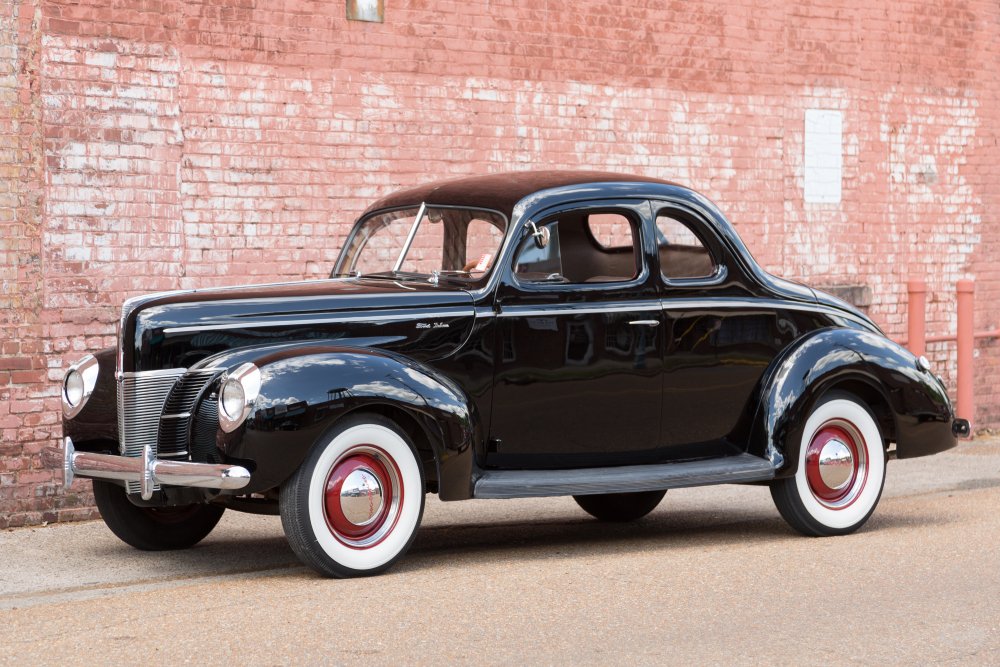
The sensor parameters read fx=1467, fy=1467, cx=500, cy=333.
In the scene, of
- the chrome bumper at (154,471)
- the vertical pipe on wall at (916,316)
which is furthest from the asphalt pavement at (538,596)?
the vertical pipe on wall at (916,316)

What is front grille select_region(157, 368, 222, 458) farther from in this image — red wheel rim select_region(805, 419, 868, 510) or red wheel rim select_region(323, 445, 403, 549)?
red wheel rim select_region(805, 419, 868, 510)

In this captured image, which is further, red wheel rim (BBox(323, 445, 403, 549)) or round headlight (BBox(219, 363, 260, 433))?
red wheel rim (BBox(323, 445, 403, 549))

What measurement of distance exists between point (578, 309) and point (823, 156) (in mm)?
6250

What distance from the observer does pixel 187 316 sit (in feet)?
21.7

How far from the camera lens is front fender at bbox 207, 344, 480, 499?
20.3 ft

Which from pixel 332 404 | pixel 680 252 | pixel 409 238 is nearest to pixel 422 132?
pixel 409 238

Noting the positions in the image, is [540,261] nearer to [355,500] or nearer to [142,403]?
[355,500]

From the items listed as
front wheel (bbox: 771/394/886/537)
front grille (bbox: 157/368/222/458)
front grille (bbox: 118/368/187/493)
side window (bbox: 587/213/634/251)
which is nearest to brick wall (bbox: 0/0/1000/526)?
front grille (bbox: 118/368/187/493)

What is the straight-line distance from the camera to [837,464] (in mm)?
7730

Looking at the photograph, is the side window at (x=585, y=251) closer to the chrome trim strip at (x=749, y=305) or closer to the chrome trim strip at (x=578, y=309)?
the chrome trim strip at (x=578, y=309)

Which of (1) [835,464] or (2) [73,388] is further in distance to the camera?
(1) [835,464]

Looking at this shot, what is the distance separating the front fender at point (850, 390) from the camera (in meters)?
7.52

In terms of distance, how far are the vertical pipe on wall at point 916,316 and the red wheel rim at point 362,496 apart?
7.10m

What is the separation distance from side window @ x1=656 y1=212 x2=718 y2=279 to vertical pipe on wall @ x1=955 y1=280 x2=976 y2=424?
5.67 metres
